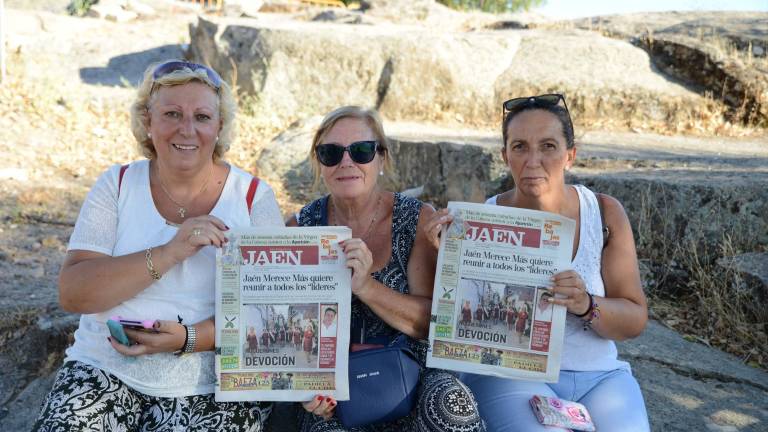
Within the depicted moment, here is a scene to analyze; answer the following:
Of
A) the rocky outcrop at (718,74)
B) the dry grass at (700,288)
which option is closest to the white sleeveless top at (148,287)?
the dry grass at (700,288)

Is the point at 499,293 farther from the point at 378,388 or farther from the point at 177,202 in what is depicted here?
the point at 177,202

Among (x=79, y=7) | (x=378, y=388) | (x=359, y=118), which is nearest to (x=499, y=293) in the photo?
(x=378, y=388)

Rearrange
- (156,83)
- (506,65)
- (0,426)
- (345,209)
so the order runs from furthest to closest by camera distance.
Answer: (506,65), (0,426), (345,209), (156,83)

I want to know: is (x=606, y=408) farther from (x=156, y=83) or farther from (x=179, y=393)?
(x=156, y=83)

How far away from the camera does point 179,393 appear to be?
2.60 meters

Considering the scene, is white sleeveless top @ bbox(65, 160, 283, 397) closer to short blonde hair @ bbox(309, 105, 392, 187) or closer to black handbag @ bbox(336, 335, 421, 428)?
short blonde hair @ bbox(309, 105, 392, 187)

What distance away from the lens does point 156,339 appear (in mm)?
2523

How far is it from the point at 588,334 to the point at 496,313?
0.45 m

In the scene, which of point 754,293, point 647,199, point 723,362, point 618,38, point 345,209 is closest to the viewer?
point 345,209

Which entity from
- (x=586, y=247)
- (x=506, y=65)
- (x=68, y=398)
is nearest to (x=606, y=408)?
(x=586, y=247)

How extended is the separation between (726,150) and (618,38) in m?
3.68

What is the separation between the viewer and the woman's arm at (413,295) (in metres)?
2.64

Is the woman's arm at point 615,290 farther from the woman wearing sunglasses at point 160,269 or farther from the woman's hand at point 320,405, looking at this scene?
the woman wearing sunglasses at point 160,269

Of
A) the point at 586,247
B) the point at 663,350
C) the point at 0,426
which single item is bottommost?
the point at 0,426
